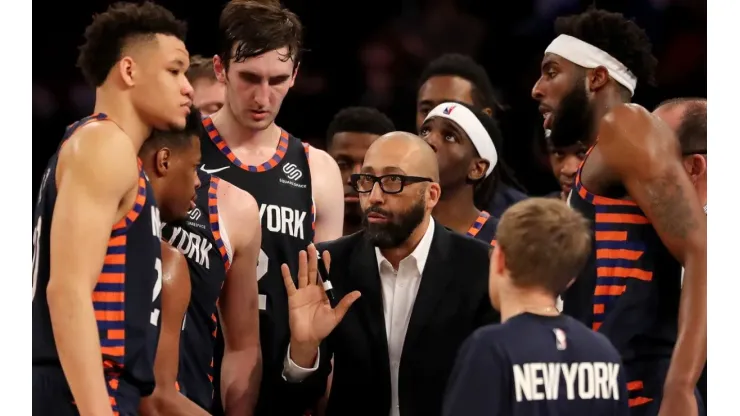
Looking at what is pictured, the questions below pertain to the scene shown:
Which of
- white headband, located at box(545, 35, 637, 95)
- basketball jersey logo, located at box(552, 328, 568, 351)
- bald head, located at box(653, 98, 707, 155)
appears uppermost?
white headband, located at box(545, 35, 637, 95)

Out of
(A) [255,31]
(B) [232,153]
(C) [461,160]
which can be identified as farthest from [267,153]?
(C) [461,160]

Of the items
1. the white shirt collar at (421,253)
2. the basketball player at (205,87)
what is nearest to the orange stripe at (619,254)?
the white shirt collar at (421,253)

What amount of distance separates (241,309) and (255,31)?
907mm

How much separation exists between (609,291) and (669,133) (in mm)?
473

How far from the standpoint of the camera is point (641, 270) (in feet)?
10.2

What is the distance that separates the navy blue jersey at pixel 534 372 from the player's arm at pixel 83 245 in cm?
80

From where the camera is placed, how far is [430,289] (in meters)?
3.24

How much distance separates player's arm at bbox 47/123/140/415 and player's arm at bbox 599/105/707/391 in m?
1.37

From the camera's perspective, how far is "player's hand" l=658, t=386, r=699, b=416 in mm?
2941

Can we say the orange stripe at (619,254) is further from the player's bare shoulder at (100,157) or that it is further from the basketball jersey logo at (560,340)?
the player's bare shoulder at (100,157)

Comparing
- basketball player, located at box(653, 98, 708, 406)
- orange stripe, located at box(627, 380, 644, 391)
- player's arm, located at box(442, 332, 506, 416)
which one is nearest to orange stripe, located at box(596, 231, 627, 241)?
basketball player, located at box(653, 98, 708, 406)

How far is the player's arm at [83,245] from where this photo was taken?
2.48m

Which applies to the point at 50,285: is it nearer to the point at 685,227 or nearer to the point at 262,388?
the point at 262,388

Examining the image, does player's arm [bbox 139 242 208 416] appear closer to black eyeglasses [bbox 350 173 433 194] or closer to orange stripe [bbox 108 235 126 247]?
orange stripe [bbox 108 235 126 247]
